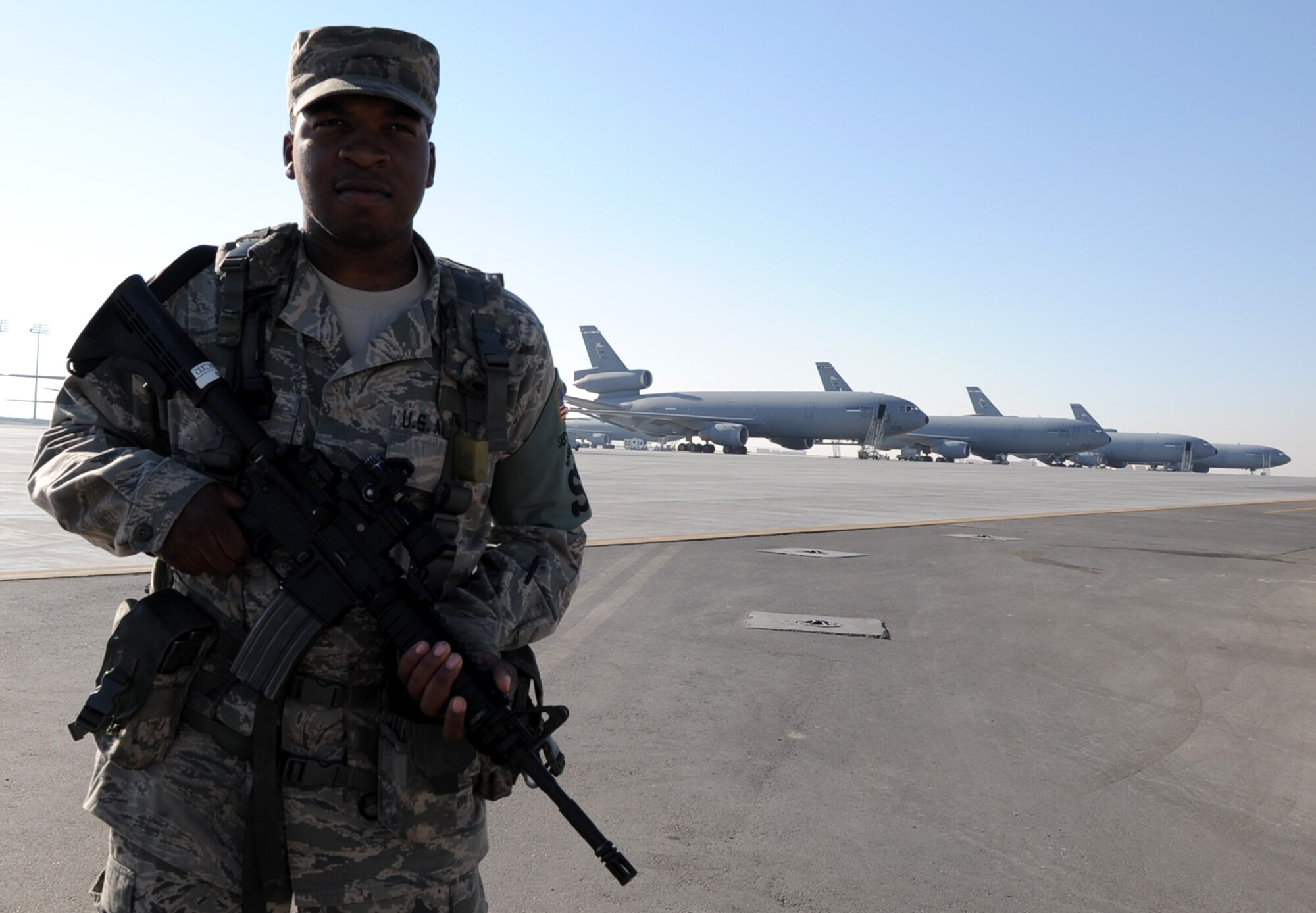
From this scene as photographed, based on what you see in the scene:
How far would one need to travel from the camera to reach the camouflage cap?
2150 mm

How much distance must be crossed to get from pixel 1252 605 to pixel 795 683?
5.62m

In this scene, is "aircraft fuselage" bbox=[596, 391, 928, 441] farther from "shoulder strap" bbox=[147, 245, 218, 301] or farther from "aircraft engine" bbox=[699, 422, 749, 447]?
"shoulder strap" bbox=[147, 245, 218, 301]

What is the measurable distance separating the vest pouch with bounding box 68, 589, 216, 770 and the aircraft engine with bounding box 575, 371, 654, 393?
68.9m

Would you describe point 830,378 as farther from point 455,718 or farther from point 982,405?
point 455,718

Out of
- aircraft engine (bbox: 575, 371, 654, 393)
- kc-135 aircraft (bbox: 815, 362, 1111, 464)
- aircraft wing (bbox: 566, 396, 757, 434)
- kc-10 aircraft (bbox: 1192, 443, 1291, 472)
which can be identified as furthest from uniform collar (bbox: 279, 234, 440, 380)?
kc-10 aircraft (bbox: 1192, 443, 1291, 472)

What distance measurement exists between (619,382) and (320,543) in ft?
229

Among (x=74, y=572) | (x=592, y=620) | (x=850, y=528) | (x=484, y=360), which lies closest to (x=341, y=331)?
(x=484, y=360)

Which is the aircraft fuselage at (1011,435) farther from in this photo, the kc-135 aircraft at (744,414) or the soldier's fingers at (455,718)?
the soldier's fingers at (455,718)

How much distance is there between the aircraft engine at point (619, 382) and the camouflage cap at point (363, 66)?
68.6m

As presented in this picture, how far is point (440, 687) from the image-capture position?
1927mm

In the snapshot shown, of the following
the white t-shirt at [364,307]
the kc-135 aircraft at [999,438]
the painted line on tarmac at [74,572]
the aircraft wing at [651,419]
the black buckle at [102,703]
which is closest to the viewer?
the black buckle at [102,703]

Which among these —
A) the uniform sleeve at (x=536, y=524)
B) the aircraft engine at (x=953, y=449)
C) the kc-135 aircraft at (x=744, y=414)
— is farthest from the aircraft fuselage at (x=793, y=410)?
the uniform sleeve at (x=536, y=524)

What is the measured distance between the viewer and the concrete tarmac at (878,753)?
3.60 metres

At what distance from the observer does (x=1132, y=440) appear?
77625 millimetres
